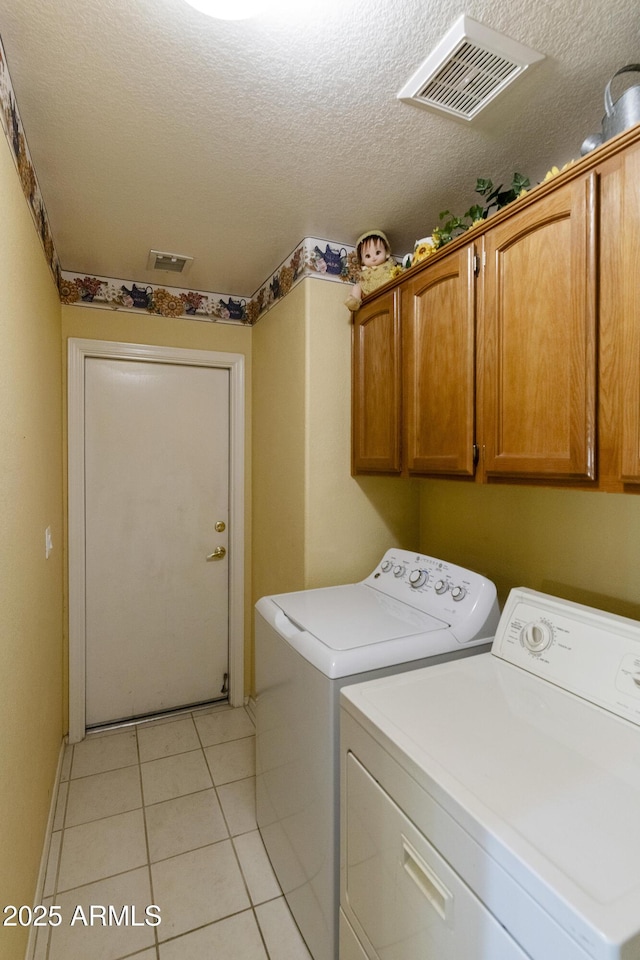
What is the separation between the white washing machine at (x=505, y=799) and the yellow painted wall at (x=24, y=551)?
2.75 feet

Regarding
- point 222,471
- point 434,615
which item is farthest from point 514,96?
point 222,471

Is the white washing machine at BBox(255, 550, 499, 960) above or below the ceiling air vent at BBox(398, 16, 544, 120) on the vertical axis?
below

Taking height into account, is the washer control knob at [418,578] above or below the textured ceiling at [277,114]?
below

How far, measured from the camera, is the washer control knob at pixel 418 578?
1.70 meters

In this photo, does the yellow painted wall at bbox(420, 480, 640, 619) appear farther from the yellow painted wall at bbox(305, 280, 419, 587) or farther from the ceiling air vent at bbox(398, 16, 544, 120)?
the ceiling air vent at bbox(398, 16, 544, 120)

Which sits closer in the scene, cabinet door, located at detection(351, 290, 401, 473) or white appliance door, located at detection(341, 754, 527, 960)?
white appliance door, located at detection(341, 754, 527, 960)

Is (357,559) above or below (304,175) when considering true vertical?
below

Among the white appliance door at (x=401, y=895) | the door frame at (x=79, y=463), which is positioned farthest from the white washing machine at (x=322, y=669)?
the door frame at (x=79, y=463)

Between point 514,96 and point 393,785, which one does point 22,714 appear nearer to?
point 393,785

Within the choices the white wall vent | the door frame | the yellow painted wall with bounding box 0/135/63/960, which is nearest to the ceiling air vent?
the yellow painted wall with bounding box 0/135/63/960

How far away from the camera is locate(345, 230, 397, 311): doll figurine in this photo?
188cm

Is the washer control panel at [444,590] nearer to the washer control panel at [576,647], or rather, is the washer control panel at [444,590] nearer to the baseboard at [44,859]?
the washer control panel at [576,647]

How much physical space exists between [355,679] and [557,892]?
65cm

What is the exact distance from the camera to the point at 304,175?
1546mm
